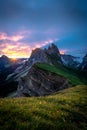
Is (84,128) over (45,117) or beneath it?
beneath

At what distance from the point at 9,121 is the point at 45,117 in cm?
263

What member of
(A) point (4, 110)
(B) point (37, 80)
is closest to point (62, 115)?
(A) point (4, 110)

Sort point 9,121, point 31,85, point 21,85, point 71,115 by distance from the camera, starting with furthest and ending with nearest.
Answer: point 21,85 < point 31,85 < point 71,115 < point 9,121

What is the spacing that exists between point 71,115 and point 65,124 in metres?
2.70

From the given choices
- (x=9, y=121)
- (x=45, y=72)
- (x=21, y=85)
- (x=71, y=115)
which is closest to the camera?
(x=9, y=121)

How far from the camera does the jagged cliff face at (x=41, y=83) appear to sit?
286 feet

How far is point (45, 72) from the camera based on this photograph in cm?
9031

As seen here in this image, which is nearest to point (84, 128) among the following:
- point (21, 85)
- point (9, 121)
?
point (9, 121)

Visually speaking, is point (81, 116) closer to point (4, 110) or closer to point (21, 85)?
point (4, 110)

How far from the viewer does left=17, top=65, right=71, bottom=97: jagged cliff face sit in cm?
8706

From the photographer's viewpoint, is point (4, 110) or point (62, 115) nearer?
point (4, 110)

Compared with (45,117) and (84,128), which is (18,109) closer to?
(45,117)

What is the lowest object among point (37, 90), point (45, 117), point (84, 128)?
point (37, 90)

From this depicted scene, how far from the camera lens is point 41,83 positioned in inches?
3696
